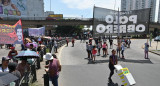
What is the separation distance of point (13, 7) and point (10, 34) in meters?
87.1

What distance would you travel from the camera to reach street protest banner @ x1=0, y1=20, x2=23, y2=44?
24.7ft

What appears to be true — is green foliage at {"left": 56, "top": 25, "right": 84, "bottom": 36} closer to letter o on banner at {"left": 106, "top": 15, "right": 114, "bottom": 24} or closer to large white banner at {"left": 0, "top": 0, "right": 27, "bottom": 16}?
large white banner at {"left": 0, "top": 0, "right": 27, "bottom": 16}

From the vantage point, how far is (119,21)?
479 inches

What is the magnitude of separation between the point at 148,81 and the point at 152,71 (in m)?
2.02

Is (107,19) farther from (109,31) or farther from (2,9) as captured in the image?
(2,9)

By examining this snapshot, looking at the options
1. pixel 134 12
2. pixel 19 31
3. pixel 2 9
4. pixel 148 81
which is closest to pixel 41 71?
pixel 19 31

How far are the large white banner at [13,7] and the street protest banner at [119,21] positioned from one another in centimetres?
8272

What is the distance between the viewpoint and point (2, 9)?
82.7m

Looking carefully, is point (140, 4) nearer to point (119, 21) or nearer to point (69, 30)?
point (69, 30)

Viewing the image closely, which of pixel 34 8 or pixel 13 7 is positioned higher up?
pixel 34 8

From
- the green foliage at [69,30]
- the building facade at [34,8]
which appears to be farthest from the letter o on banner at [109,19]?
the building facade at [34,8]

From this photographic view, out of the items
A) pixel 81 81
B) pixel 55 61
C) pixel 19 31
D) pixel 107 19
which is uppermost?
pixel 107 19

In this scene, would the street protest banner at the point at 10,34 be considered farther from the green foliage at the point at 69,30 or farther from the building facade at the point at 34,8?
the building facade at the point at 34,8

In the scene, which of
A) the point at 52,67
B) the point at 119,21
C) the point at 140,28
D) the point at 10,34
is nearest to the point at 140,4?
the point at 140,28
